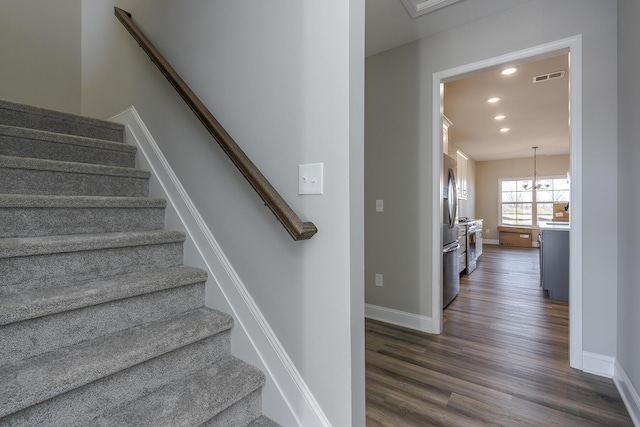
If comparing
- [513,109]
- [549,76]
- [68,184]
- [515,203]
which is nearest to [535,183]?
[515,203]

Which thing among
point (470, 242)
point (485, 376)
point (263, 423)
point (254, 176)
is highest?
point (254, 176)

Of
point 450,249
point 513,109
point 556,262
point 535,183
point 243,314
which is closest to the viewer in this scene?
point 243,314

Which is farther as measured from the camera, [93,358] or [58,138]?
[58,138]

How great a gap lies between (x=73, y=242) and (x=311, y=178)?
1071mm

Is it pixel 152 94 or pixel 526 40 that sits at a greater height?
pixel 526 40

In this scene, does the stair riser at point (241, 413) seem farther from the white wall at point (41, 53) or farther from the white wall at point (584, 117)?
the white wall at point (41, 53)


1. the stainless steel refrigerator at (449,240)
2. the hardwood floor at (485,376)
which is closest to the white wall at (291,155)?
the hardwood floor at (485,376)

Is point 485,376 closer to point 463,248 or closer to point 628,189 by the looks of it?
point 628,189

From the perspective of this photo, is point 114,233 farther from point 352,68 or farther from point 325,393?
point 352,68

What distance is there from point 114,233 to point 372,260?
2196 mm

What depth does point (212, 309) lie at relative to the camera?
153cm

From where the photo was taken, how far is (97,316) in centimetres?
121

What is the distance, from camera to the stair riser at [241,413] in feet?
3.83

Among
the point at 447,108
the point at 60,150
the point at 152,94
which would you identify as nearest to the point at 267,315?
the point at 60,150
